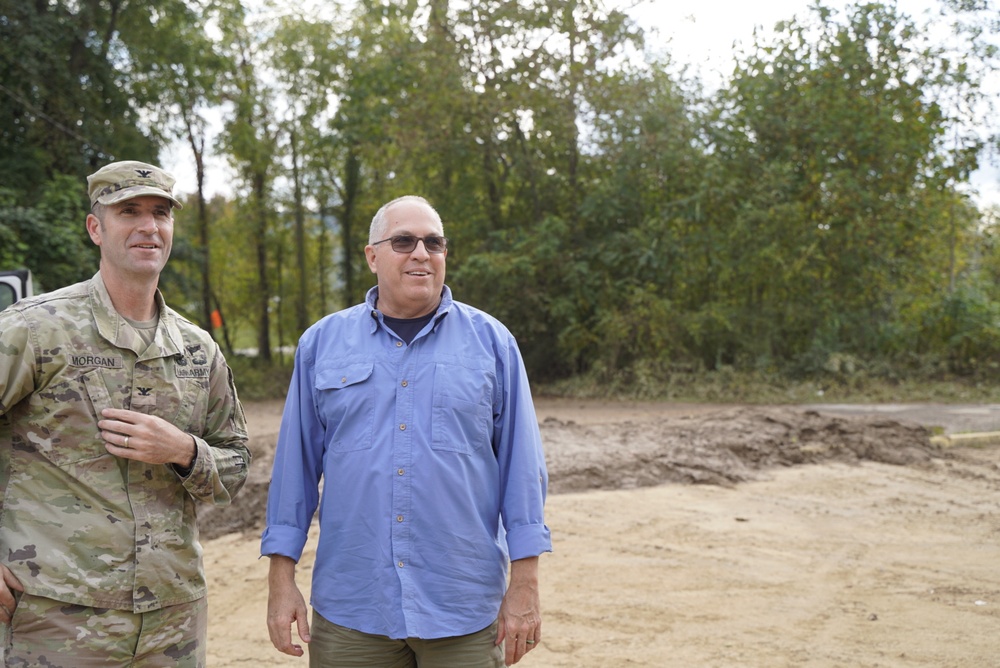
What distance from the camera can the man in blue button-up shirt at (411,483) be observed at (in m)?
2.77

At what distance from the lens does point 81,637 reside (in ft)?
8.60

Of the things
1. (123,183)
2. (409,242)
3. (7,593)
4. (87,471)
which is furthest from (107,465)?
(409,242)

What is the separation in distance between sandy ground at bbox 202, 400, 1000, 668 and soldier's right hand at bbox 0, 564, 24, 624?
282 centimetres

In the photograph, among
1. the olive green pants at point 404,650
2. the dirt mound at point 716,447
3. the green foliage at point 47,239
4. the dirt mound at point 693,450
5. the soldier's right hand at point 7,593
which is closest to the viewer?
the soldier's right hand at point 7,593

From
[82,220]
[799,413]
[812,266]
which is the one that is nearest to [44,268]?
[82,220]

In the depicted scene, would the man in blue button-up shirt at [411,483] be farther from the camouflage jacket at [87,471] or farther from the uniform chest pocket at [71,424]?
the uniform chest pocket at [71,424]

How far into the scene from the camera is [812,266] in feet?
59.4

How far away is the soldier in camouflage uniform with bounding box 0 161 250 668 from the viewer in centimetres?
262

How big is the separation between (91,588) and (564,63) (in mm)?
17702

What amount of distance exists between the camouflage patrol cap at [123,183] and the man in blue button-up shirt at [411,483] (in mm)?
657

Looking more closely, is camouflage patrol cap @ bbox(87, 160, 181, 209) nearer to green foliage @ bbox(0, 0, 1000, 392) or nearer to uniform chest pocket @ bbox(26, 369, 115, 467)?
uniform chest pocket @ bbox(26, 369, 115, 467)

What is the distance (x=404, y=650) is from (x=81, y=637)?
883 millimetres

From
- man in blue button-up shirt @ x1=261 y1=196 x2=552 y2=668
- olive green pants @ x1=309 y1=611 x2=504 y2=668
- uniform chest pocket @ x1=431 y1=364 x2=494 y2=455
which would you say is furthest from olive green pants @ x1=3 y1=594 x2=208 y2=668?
uniform chest pocket @ x1=431 y1=364 x2=494 y2=455

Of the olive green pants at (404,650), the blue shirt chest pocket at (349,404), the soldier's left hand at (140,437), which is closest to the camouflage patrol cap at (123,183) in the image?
the soldier's left hand at (140,437)
